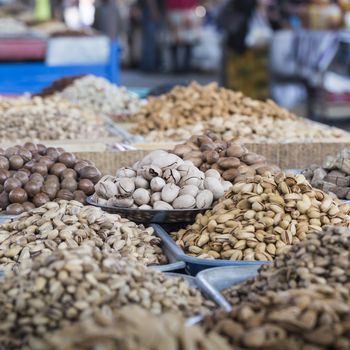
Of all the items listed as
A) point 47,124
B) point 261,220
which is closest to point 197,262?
point 261,220

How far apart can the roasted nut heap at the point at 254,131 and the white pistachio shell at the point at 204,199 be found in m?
1.14

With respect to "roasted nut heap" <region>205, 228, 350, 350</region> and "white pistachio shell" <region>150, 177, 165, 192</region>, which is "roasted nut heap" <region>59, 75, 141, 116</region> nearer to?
"white pistachio shell" <region>150, 177, 165, 192</region>

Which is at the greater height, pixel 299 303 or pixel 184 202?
pixel 299 303

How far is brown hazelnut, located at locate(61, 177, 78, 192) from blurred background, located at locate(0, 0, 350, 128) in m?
2.89

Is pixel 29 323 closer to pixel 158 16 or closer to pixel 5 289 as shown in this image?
pixel 5 289

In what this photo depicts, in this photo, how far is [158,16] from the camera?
13859mm

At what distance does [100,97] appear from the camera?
16.9 ft

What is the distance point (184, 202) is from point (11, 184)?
697 mm

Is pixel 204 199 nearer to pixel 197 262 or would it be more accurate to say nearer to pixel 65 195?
pixel 197 262

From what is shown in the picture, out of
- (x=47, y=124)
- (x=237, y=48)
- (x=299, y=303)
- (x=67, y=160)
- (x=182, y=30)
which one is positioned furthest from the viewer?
(x=182, y=30)

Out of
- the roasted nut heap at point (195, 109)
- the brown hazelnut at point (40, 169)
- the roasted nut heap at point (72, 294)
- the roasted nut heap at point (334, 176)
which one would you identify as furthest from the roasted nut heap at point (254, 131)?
the roasted nut heap at point (72, 294)

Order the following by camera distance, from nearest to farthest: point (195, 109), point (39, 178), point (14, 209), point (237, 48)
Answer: point (14, 209) → point (39, 178) → point (195, 109) → point (237, 48)

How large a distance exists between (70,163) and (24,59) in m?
4.32

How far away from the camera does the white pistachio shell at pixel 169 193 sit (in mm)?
2648
